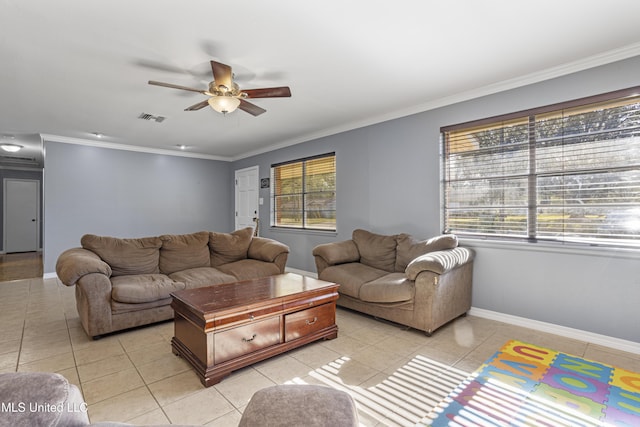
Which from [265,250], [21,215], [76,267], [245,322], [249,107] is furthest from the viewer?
[21,215]

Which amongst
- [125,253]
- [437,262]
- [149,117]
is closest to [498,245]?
[437,262]

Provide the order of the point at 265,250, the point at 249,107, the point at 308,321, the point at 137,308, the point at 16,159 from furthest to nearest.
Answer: the point at 16,159 < the point at 265,250 < the point at 249,107 < the point at 137,308 < the point at 308,321

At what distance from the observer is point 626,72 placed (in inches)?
103

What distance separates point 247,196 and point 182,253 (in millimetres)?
3296

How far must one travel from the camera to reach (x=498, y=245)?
331 cm

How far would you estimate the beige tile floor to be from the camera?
6.09ft

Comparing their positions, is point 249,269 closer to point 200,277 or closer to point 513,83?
point 200,277

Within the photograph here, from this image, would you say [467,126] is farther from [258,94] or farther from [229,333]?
[229,333]

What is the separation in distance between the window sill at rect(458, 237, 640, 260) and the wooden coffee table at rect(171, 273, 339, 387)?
5.77 feet

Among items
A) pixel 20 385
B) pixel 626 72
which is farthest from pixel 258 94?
pixel 626 72

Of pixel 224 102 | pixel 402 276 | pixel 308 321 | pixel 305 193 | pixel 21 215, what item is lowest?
pixel 308 321

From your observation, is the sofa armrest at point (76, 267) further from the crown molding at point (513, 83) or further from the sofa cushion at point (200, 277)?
the crown molding at point (513, 83)

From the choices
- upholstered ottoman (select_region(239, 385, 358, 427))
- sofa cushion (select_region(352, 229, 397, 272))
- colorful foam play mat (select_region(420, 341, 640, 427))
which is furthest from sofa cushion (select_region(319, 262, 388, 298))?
upholstered ottoman (select_region(239, 385, 358, 427))

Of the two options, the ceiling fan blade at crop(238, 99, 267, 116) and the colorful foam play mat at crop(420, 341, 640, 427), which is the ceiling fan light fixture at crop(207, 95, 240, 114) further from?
the colorful foam play mat at crop(420, 341, 640, 427)
